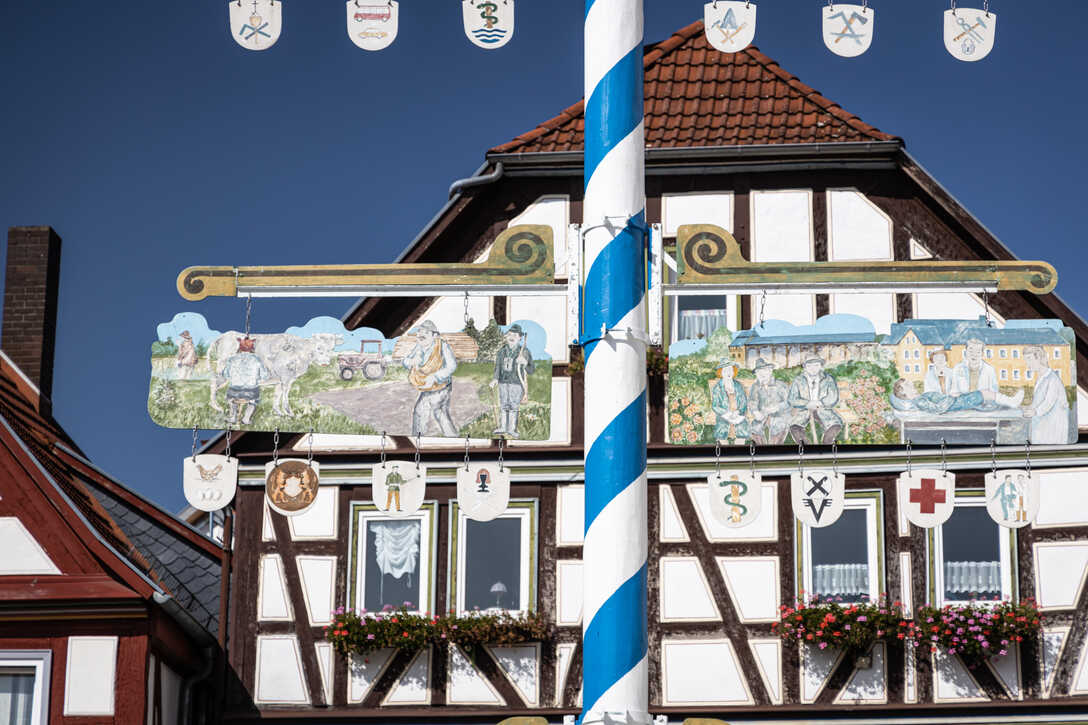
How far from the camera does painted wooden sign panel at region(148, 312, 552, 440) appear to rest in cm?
564

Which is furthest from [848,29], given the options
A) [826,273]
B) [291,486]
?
[291,486]

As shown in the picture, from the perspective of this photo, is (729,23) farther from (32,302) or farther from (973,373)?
(32,302)

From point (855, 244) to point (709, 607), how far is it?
11.0ft

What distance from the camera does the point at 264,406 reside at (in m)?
5.60

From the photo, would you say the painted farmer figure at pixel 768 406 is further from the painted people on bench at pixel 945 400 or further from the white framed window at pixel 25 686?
the white framed window at pixel 25 686

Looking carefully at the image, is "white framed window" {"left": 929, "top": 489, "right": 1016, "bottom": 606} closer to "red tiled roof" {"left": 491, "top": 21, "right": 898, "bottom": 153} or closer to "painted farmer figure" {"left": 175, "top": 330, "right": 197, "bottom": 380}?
"red tiled roof" {"left": 491, "top": 21, "right": 898, "bottom": 153}

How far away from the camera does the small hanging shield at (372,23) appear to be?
578 cm

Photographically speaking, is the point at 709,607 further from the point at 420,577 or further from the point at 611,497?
the point at 611,497

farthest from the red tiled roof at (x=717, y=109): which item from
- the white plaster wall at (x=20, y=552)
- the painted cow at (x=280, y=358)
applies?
the painted cow at (x=280, y=358)

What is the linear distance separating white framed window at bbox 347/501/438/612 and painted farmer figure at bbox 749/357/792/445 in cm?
804

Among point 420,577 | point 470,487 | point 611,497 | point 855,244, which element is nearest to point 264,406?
point 611,497

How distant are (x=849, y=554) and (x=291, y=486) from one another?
721 centimetres

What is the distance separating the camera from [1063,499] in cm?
1418

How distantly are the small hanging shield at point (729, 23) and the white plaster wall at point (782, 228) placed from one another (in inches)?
333
